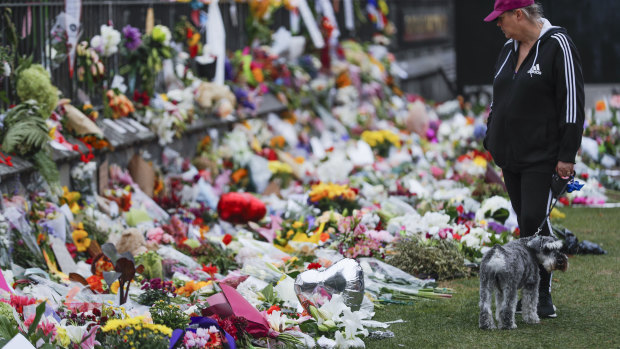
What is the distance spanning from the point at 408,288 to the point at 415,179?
4627 millimetres

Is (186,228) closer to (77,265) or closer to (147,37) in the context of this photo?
(77,265)

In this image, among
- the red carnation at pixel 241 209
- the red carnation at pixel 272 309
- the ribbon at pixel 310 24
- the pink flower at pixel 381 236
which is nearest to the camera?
the red carnation at pixel 272 309

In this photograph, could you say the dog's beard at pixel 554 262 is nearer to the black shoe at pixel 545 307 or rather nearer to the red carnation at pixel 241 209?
the black shoe at pixel 545 307

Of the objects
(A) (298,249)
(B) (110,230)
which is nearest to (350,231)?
(A) (298,249)

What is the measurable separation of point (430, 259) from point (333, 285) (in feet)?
5.31

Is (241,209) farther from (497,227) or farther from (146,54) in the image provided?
(497,227)

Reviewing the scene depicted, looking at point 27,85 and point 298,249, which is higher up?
point 27,85

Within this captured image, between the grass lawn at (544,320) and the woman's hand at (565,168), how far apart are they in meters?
0.84

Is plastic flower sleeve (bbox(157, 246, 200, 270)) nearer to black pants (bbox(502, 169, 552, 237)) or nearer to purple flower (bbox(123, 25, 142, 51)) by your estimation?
black pants (bbox(502, 169, 552, 237))

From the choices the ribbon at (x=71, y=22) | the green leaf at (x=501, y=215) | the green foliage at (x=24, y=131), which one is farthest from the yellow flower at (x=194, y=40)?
the green leaf at (x=501, y=215)

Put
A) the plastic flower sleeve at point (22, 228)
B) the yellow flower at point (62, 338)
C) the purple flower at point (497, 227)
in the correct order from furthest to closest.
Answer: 1. the purple flower at point (497, 227)
2. the plastic flower sleeve at point (22, 228)
3. the yellow flower at point (62, 338)

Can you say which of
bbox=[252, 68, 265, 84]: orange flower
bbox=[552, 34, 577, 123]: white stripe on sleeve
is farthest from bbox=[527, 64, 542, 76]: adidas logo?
bbox=[252, 68, 265, 84]: orange flower

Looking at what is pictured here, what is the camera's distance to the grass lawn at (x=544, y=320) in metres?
5.47

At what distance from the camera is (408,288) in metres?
6.85
